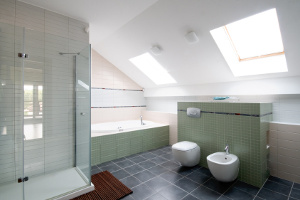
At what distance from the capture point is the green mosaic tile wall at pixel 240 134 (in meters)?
2.22

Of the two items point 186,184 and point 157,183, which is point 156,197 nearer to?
point 157,183

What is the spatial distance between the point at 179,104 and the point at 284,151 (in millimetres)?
1734

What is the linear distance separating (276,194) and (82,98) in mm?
2826

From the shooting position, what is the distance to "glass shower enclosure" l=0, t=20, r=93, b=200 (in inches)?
78.8

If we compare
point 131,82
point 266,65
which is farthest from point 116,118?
point 266,65

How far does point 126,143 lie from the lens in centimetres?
327

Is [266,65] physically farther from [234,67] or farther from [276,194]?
[276,194]

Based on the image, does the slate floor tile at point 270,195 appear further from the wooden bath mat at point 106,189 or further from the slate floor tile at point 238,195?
the wooden bath mat at point 106,189

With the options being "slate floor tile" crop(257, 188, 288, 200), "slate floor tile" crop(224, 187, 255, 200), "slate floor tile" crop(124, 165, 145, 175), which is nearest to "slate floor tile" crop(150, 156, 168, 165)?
"slate floor tile" crop(124, 165, 145, 175)

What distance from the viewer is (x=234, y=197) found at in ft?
6.39

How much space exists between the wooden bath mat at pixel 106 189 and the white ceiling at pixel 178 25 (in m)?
2.34

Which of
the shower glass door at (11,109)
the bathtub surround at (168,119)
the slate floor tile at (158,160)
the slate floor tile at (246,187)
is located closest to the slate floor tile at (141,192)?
the slate floor tile at (158,160)


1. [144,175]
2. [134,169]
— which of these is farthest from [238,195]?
[134,169]

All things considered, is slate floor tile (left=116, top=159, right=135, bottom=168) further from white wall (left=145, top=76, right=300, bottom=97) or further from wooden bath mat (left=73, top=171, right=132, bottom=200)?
white wall (left=145, top=76, right=300, bottom=97)
